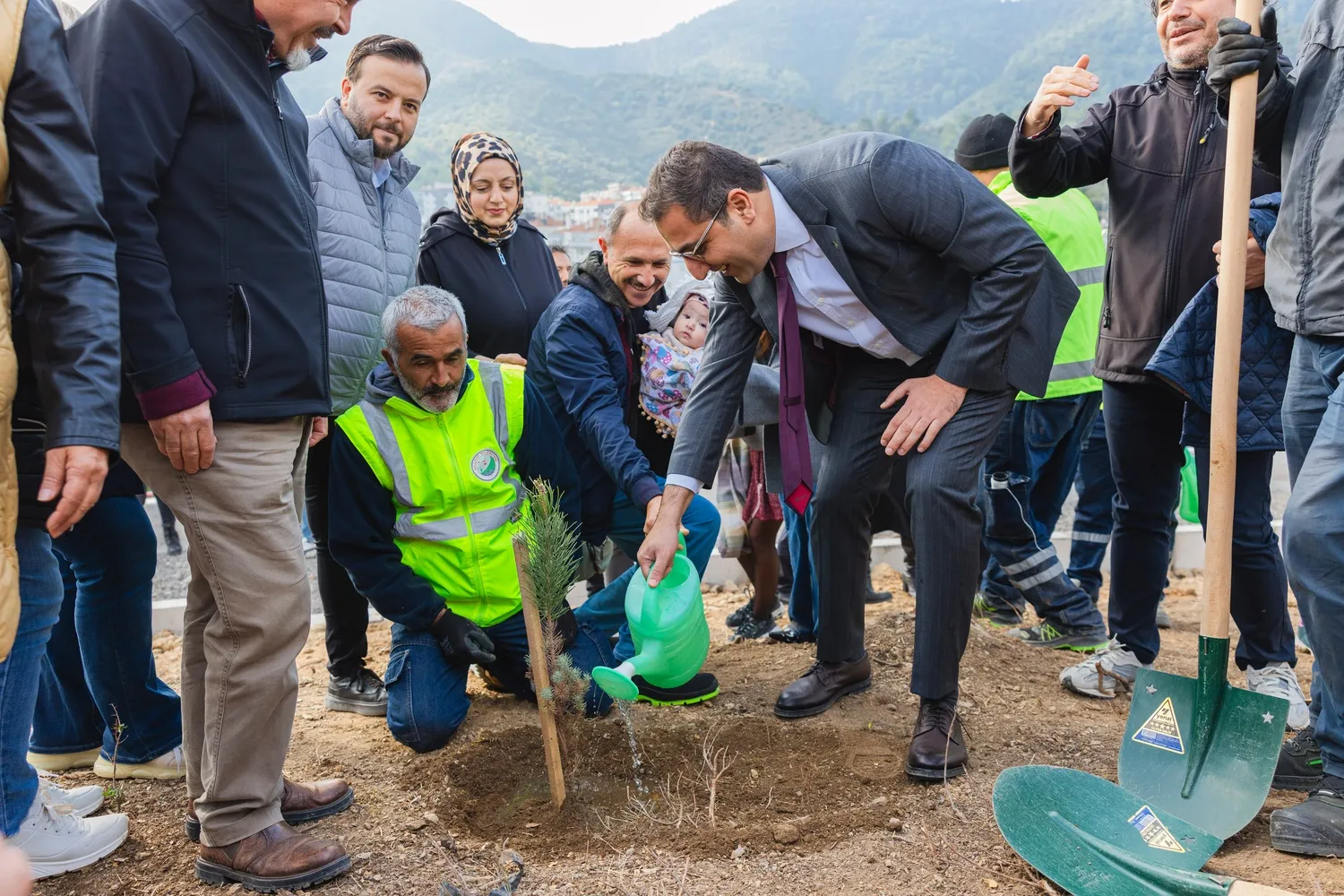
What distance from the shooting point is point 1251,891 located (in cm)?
205

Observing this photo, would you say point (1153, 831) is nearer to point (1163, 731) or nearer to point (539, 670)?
point (1163, 731)

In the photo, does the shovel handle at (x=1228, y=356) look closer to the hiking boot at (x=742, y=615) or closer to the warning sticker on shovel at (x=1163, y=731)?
the warning sticker on shovel at (x=1163, y=731)

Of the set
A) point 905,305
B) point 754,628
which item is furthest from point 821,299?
point 754,628

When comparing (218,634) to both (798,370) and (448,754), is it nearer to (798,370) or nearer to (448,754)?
(448,754)

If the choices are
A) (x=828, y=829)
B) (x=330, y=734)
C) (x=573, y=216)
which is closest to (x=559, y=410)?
(x=330, y=734)

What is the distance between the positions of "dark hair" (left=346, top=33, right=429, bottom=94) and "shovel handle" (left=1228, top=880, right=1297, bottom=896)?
336 cm

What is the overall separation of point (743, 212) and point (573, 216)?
122ft

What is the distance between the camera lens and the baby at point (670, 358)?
4055 mm

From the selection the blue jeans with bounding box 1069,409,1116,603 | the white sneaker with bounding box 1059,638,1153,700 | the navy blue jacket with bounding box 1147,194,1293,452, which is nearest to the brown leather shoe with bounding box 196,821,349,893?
the white sneaker with bounding box 1059,638,1153,700

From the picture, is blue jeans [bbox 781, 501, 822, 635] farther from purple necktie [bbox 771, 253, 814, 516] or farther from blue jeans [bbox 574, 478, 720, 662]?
purple necktie [bbox 771, 253, 814, 516]

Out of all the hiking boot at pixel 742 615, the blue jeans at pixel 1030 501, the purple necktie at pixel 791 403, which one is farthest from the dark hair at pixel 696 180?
the hiking boot at pixel 742 615

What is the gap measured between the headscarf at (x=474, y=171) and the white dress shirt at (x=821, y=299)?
1553mm

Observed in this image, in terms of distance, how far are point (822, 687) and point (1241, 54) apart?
2.16 meters

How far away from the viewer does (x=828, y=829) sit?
266 cm
